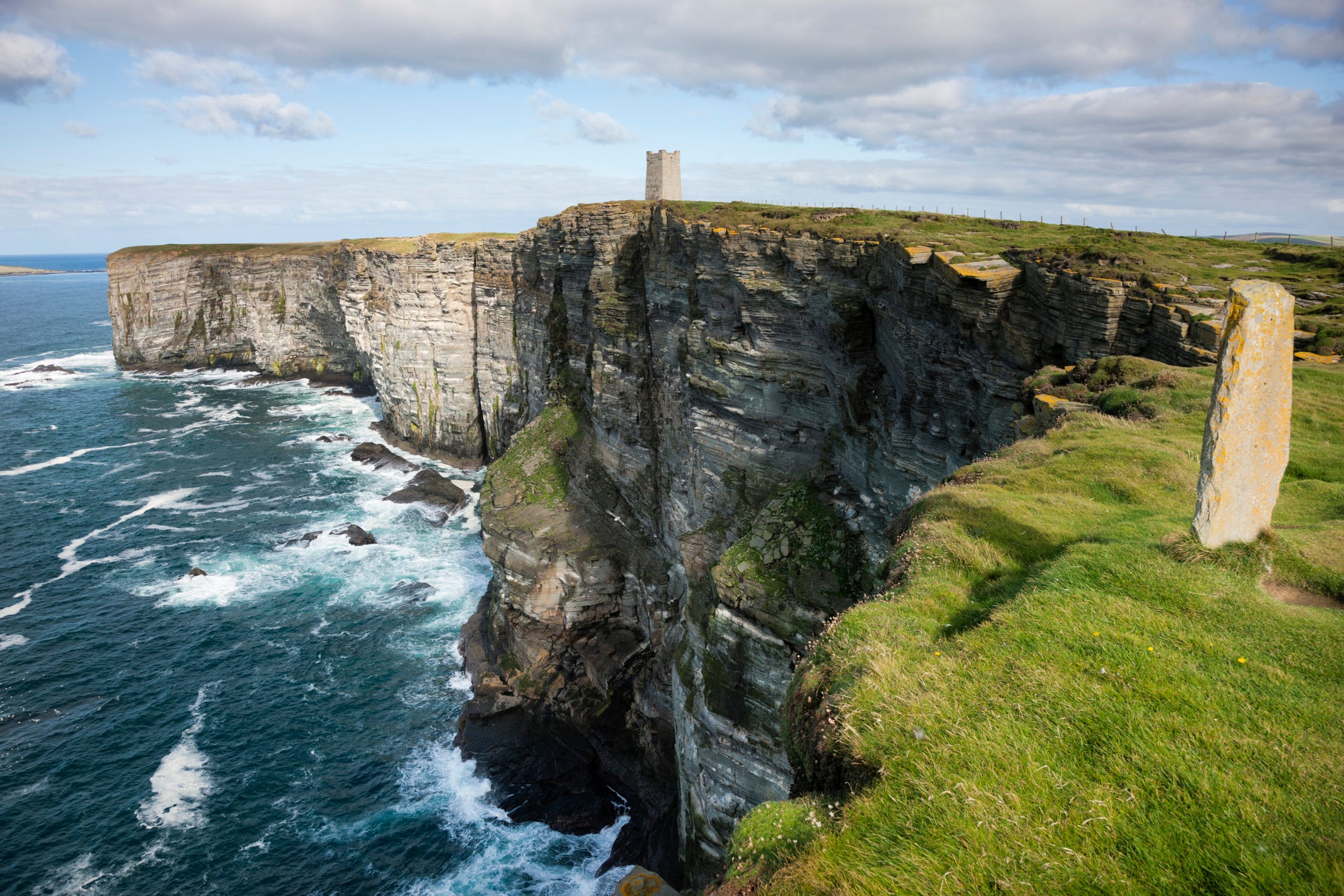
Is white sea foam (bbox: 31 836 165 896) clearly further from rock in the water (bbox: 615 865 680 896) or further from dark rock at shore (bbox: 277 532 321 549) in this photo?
dark rock at shore (bbox: 277 532 321 549)

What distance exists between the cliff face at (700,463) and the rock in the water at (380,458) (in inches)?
524

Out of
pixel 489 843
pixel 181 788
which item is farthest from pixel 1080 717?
pixel 181 788

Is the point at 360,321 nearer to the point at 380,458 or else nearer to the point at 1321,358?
the point at 380,458

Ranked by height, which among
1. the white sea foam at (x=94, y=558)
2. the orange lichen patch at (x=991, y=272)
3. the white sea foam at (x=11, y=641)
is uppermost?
the orange lichen patch at (x=991, y=272)

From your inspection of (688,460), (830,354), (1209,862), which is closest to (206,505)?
(688,460)

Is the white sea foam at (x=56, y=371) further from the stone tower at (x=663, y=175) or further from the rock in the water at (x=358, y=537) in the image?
the stone tower at (x=663, y=175)

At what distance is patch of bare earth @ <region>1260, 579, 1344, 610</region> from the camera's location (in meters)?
9.15

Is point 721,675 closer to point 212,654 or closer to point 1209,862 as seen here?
point 1209,862

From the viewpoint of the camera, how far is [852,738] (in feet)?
25.9

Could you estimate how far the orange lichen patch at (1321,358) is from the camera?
48.9 ft

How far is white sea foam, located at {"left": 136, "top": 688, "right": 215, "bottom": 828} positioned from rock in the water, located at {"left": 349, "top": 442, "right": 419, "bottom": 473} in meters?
34.0

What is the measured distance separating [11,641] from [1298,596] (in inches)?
2227

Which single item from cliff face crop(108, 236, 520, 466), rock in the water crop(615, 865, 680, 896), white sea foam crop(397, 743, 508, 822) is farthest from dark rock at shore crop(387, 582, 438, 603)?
rock in the water crop(615, 865, 680, 896)

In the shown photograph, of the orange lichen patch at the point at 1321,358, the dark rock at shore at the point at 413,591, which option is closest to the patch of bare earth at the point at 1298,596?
the orange lichen patch at the point at 1321,358
